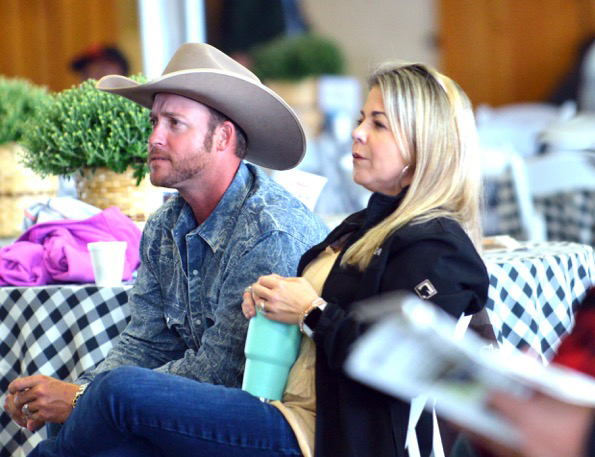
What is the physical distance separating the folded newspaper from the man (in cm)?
104

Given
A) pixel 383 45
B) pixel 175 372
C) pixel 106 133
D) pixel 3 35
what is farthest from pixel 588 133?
pixel 3 35

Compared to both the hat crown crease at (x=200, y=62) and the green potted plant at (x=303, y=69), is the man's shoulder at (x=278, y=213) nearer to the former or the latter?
the hat crown crease at (x=200, y=62)

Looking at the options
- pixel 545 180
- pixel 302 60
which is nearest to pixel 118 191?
pixel 545 180

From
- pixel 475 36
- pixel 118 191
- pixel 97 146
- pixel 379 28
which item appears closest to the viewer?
pixel 97 146

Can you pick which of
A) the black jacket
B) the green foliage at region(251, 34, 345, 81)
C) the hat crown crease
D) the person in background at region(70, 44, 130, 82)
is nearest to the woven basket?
the hat crown crease

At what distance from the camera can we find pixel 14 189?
124 inches

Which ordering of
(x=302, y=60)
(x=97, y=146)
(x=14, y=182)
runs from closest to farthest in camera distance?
(x=97, y=146) < (x=14, y=182) < (x=302, y=60)

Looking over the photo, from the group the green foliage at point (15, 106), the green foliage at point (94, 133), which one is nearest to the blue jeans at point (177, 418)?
the green foliage at point (94, 133)

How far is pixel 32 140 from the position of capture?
2555mm

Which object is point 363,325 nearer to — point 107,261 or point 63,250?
point 107,261

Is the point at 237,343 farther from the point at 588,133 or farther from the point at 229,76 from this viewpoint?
the point at 588,133

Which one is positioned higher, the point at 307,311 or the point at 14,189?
the point at 307,311

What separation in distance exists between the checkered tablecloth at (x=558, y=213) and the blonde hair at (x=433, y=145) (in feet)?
7.76

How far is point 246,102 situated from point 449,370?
4.51ft
